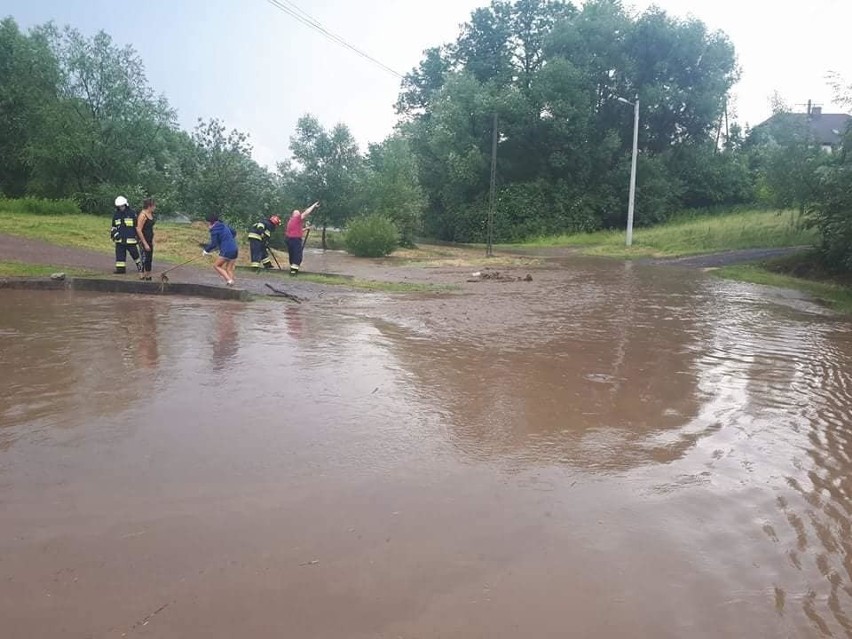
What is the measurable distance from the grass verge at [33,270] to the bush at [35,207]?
45.4ft

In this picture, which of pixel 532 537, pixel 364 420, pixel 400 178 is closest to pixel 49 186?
pixel 400 178

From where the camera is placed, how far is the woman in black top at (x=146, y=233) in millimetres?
13903

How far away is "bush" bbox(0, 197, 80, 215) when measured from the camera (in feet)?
86.4

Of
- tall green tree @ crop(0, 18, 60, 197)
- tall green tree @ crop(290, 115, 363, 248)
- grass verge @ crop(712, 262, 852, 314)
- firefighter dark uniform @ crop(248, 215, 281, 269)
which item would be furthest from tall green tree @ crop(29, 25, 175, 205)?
grass verge @ crop(712, 262, 852, 314)

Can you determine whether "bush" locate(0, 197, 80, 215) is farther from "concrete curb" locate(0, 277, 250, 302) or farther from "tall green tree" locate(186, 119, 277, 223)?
"concrete curb" locate(0, 277, 250, 302)

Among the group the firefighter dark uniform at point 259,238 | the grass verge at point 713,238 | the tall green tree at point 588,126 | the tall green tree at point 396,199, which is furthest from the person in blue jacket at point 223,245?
the tall green tree at point 588,126

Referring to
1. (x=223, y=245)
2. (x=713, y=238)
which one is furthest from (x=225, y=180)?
(x=713, y=238)

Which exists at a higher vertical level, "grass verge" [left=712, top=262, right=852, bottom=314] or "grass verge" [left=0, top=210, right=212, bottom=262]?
"grass verge" [left=0, top=210, right=212, bottom=262]

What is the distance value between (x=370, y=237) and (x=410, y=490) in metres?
24.1

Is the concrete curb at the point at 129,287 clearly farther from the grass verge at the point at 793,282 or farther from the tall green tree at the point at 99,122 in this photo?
the tall green tree at the point at 99,122

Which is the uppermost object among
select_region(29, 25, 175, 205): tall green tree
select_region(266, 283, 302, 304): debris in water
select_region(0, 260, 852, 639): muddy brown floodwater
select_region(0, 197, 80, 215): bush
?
select_region(29, 25, 175, 205): tall green tree

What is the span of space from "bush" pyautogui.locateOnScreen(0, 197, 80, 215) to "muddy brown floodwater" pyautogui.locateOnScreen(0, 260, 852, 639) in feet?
68.7

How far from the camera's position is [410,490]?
4.32 meters

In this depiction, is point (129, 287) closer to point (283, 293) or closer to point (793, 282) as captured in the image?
point (283, 293)
